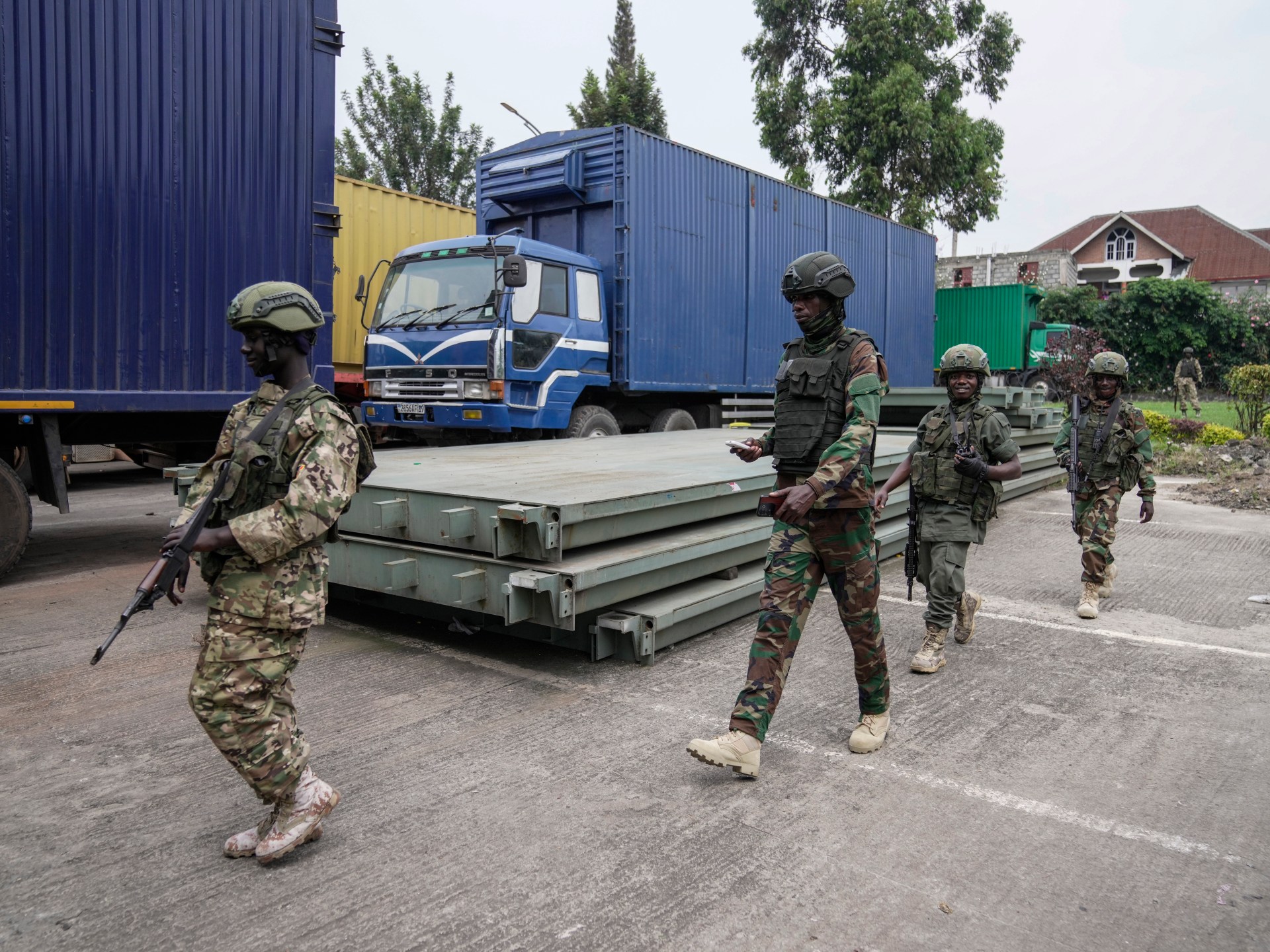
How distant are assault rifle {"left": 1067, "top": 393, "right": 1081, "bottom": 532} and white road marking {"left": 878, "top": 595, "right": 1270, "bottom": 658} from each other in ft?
2.43

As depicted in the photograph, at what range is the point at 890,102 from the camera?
22.7m

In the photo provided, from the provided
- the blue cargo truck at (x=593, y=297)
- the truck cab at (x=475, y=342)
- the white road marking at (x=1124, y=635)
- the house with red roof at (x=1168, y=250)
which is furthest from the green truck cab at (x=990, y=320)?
the house with red roof at (x=1168, y=250)

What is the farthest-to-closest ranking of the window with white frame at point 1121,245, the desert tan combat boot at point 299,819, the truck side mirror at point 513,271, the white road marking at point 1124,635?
the window with white frame at point 1121,245
the truck side mirror at point 513,271
the white road marking at point 1124,635
the desert tan combat boot at point 299,819

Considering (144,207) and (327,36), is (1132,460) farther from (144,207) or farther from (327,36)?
(144,207)

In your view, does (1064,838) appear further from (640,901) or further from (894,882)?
(640,901)

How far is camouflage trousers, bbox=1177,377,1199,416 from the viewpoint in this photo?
21578 millimetres

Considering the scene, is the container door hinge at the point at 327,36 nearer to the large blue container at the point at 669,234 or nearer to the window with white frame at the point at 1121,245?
the large blue container at the point at 669,234

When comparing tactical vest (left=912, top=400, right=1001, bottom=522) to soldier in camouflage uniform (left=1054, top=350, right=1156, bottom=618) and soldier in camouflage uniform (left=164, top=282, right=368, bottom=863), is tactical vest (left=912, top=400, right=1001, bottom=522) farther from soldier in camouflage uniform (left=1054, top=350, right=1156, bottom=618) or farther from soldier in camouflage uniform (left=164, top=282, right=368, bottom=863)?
soldier in camouflage uniform (left=164, top=282, right=368, bottom=863)

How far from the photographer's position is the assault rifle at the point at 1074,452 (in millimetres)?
6074

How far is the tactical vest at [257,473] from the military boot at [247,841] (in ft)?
2.43

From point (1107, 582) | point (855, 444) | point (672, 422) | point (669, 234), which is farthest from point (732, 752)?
point (669, 234)

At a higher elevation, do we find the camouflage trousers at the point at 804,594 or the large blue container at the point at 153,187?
the large blue container at the point at 153,187

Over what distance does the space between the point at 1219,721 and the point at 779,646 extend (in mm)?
2122

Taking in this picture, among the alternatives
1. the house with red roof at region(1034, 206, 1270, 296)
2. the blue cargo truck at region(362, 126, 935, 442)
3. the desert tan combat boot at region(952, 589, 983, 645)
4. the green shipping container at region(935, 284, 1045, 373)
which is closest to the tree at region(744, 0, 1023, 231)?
the green shipping container at region(935, 284, 1045, 373)
